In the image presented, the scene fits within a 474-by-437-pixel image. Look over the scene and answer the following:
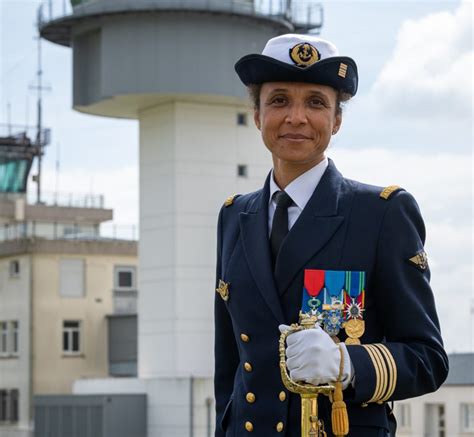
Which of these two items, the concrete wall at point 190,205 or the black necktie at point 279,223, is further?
the concrete wall at point 190,205

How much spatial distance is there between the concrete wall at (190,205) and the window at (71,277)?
1223cm

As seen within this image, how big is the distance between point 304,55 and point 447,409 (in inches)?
1768

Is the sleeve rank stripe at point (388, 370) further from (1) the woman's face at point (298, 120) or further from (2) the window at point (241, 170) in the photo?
(2) the window at point (241, 170)

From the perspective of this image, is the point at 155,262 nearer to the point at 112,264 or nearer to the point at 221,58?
the point at 221,58

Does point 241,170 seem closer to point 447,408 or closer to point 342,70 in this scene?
point 447,408

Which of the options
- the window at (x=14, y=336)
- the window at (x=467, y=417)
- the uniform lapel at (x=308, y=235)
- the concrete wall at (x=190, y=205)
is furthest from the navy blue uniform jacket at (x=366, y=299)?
the window at (x=14, y=336)

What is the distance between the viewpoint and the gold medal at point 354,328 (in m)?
4.92

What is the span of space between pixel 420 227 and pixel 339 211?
266mm

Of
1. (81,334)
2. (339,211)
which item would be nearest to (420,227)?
(339,211)

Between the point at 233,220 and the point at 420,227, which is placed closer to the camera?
the point at 420,227

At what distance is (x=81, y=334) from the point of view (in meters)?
67.1

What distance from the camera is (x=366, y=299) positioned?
4980 millimetres

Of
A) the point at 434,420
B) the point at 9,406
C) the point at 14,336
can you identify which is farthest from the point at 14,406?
the point at 434,420

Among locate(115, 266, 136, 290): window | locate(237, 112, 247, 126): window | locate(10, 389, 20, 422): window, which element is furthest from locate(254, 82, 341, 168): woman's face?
locate(115, 266, 136, 290): window
